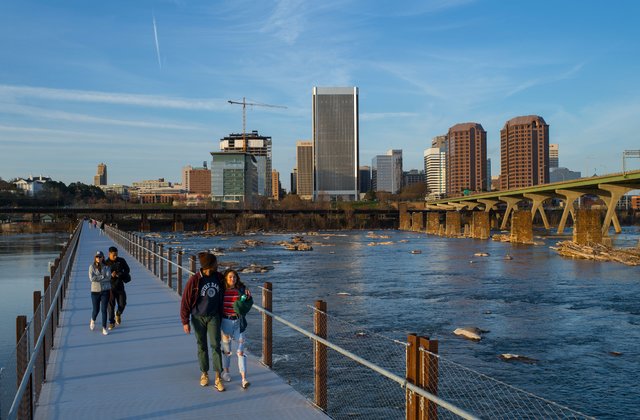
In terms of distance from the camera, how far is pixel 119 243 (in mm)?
44062

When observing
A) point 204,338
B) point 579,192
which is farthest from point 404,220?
point 204,338

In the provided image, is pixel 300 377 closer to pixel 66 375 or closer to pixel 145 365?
pixel 145 365

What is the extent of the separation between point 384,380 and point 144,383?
7.05 m

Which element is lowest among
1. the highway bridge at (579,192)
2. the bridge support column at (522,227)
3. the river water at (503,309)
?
the river water at (503,309)

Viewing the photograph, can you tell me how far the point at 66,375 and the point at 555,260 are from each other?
45779 millimetres

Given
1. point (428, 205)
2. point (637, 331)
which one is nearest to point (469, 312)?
point (637, 331)

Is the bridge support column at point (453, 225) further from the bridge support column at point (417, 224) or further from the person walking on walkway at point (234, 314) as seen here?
the person walking on walkway at point (234, 314)

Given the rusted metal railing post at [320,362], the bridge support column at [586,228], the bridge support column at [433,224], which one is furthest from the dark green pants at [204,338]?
the bridge support column at [433,224]

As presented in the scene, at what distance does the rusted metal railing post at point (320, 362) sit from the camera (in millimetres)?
8102

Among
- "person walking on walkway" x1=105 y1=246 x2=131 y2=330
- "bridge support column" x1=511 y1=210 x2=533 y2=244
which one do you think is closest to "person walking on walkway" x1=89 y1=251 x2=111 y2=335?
"person walking on walkway" x1=105 y1=246 x2=131 y2=330

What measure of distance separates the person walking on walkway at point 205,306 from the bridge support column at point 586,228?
60593mm

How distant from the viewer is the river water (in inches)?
561

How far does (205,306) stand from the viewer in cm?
854

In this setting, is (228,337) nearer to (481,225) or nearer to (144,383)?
(144,383)
